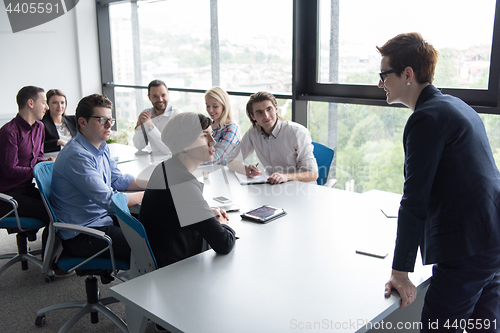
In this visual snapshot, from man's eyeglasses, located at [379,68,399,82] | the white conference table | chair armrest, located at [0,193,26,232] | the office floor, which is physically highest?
man's eyeglasses, located at [379,68,399,82]

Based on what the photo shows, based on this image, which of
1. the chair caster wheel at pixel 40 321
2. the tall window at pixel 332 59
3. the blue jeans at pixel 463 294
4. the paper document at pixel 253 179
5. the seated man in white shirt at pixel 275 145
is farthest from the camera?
the seated man in white shirt at pixel 275 145

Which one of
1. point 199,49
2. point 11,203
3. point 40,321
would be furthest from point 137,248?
point 199,49

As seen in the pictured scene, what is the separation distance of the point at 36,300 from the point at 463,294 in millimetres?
2778

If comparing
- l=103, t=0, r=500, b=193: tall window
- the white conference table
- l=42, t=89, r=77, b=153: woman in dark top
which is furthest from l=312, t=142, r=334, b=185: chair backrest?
l=42, t=89, r=77, b=153: woman in dark top

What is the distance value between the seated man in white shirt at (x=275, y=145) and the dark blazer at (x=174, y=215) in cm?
124

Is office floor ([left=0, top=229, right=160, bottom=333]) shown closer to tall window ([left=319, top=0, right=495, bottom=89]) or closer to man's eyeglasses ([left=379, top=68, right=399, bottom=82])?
Answer: man's eyeglasses ([left=379, top=68, right=399, bottom=82])

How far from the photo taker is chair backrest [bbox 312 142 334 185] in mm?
3314

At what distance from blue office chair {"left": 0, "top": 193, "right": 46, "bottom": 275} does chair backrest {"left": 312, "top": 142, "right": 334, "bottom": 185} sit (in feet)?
7.09

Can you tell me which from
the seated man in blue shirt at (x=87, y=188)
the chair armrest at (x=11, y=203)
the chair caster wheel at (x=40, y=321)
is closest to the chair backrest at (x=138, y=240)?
the seated man in blue shirt at (x=87, y=188)

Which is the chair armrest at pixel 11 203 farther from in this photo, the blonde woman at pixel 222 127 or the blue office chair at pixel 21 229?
the blonde woman at pixel 222 127

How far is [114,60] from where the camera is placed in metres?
6.75

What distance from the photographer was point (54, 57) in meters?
6.18

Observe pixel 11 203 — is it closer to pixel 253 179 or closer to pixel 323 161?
pixel 253 179

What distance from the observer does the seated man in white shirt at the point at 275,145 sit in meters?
3.16
